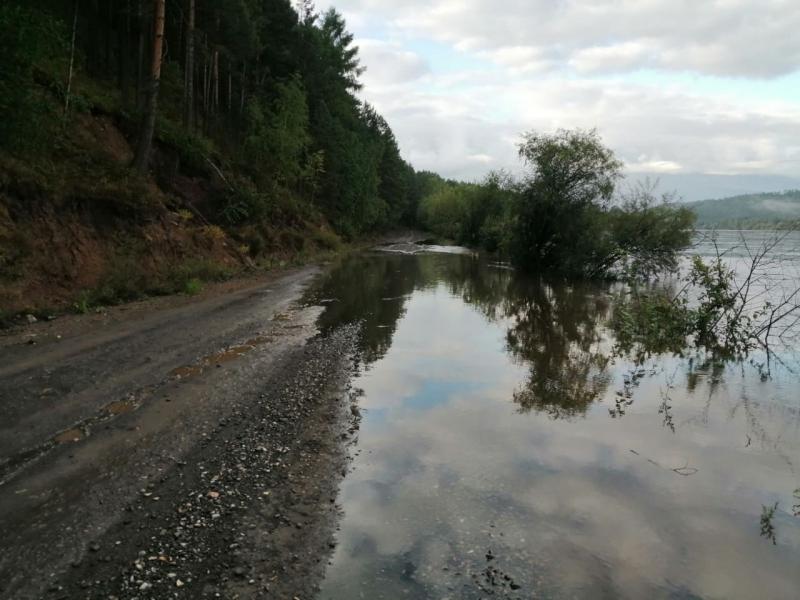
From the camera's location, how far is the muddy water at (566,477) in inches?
168

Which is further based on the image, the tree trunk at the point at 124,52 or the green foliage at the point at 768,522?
the tree trunk at the point at 124,52

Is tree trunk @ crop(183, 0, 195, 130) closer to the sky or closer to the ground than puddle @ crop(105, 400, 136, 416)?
closer to the sky

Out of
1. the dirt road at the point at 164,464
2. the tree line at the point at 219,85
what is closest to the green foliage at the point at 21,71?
the tree line at the point at 219,85

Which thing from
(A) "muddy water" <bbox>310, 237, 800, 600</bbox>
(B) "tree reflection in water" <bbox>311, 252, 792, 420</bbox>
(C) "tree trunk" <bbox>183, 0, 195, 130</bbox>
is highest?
(C) "tree trunk" <bbox>183, 0, 195, 130</bbox>

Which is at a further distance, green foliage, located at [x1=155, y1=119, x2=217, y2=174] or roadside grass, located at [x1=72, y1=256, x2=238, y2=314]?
green foliage, located at [x1=155, y1=119, x2=217, y2=174]

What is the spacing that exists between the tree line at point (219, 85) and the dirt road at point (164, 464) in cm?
701

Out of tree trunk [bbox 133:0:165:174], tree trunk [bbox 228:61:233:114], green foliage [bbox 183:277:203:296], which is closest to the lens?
green foliage [bbox 183:277:203:296]

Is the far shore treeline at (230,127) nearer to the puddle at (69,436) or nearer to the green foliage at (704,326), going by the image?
the puddle at (69,436)

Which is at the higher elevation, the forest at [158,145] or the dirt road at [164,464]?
the forest at [158,145]

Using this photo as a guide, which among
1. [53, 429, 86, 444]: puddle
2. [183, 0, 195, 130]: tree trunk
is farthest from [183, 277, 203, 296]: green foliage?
[183, 0, 195, 130]: tree trunk

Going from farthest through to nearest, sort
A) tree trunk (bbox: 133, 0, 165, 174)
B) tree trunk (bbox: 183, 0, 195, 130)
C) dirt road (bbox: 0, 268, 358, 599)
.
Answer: tree trunk (bbox: 183, 0, 195, 130) < tree trunk (bbox: 133, 0, 165, 174) < dirt road (bbox: 0, 268, 358, 599)

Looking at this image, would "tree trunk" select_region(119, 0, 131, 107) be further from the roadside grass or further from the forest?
the roadside grass

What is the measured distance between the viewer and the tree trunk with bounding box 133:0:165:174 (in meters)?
17.4

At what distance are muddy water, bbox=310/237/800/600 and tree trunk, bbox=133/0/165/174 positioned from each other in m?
12.3
